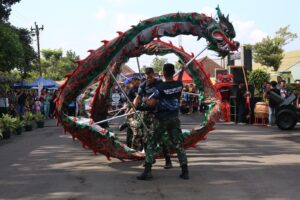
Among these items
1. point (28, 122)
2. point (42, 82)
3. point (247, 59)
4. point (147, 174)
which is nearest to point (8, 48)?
point (42, 82)

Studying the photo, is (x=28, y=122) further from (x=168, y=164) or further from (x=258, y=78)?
(x=168, y=164)

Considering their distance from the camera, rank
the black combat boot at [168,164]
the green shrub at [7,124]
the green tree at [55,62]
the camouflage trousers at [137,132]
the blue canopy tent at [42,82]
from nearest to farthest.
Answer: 1. the black combat boot at [168,164]
2. the camouflage trousers at [137,132]
3. the green shrub at [7,124]
4. the blue canopy tent at [42,82]
5. the green tree at [55,62]

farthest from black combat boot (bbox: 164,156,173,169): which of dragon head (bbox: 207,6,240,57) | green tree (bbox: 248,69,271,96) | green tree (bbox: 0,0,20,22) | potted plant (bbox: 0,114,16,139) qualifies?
green tree (bbox: 0,0,20,22)

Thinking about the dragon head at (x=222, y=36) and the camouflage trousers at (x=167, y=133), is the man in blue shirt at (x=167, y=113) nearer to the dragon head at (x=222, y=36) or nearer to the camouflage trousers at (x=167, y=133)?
the camouflage trousers at (x=167, y=133)

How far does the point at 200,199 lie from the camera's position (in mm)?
6266

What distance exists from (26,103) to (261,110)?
14348mm

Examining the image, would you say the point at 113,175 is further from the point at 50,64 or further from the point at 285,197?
the point at 50,64

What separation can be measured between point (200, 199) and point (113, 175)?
2.31m

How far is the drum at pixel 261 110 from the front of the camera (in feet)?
61.3

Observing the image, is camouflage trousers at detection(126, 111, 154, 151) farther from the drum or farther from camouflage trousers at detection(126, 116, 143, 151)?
the drum

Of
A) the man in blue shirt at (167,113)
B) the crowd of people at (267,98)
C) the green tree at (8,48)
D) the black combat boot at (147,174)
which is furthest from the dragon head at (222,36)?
the green tree at (8,48)

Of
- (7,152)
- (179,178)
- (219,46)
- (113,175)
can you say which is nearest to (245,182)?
(179,178)

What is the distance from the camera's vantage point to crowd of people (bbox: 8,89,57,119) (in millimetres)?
23406

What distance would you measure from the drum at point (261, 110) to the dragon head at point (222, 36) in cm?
970
